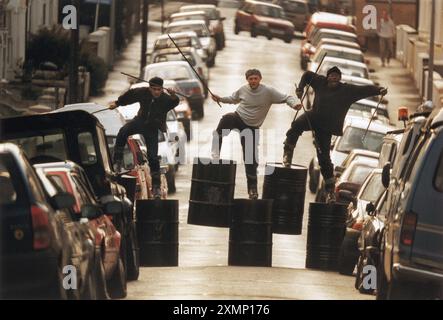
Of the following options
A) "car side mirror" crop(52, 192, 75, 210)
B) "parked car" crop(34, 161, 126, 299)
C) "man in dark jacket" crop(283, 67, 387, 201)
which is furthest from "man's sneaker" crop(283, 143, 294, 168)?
"car side mirror" crop(52, 192, 75, 210)

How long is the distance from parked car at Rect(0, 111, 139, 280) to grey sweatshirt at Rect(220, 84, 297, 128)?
458 cm

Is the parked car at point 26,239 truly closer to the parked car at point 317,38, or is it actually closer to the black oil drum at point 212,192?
the black oil drum at point 212,192

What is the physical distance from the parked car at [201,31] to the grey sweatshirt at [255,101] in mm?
38242

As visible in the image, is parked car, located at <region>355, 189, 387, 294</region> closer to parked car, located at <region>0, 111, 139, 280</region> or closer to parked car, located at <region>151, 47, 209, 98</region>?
parked car, located at <region>0, 111, 139, 280</region>

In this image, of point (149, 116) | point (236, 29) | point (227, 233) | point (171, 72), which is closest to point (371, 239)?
point (149, 116)

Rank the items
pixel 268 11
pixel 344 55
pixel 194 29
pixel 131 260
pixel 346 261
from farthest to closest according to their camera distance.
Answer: pixel 268 11 → pixel 194 29 → pixel 344 55 → pixel 346 261 → pixel 131 260

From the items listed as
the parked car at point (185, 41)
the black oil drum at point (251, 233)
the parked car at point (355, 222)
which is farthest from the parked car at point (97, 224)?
the parked car at point (185, 41)

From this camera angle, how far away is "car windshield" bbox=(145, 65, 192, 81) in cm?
5200

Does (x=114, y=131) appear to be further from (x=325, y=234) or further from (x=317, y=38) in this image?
(x=317, y=38)

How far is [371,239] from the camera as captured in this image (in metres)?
21.3

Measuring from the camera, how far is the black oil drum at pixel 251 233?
27.2m

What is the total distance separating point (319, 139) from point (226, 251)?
5705 millimetres

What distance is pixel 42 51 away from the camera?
54188 millimetres
